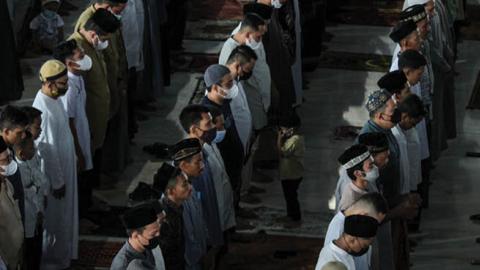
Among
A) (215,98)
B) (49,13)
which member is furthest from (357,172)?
(49,13)

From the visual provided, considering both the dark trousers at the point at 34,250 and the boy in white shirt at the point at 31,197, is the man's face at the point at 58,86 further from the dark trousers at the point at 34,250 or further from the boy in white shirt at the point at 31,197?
the dark trousers at the point at 34,250

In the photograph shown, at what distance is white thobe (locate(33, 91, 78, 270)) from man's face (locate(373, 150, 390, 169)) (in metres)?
2.57

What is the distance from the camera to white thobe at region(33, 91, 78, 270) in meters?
15.0

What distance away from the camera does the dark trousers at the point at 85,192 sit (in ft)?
54.2

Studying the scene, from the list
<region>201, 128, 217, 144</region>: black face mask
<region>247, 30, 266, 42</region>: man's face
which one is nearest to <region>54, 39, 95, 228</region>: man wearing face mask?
<region>201, 128, 217, 144</region>: black face mask

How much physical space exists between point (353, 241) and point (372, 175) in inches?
67.7

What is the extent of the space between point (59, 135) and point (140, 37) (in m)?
3.74

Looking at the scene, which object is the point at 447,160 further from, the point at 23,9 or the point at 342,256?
the point at 342,256

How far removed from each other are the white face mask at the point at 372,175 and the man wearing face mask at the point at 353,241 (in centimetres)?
152

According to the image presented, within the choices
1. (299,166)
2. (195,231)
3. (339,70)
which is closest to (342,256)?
(195,231)

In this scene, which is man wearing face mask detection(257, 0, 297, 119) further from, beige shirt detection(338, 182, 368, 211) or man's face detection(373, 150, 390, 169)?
beige shirt detection(338, 182, 368, 211)

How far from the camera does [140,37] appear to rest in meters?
18.7

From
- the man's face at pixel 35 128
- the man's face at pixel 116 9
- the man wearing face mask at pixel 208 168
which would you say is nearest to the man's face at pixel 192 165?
the man wearing face mask at pixel 208 168

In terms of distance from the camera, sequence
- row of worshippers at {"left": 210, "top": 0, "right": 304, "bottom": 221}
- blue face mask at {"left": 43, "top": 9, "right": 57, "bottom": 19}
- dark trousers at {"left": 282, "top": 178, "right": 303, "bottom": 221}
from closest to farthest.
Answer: row of worshippers at {"left": 210, "top": 0, "right": 304, "bottom": 221} → dark trousers at {"left": 282, "top": 178, "right": 303, "bottom": 221} → blue face mask at {"left": 43, "top": 9, "right": 57, "bottom": 19}
